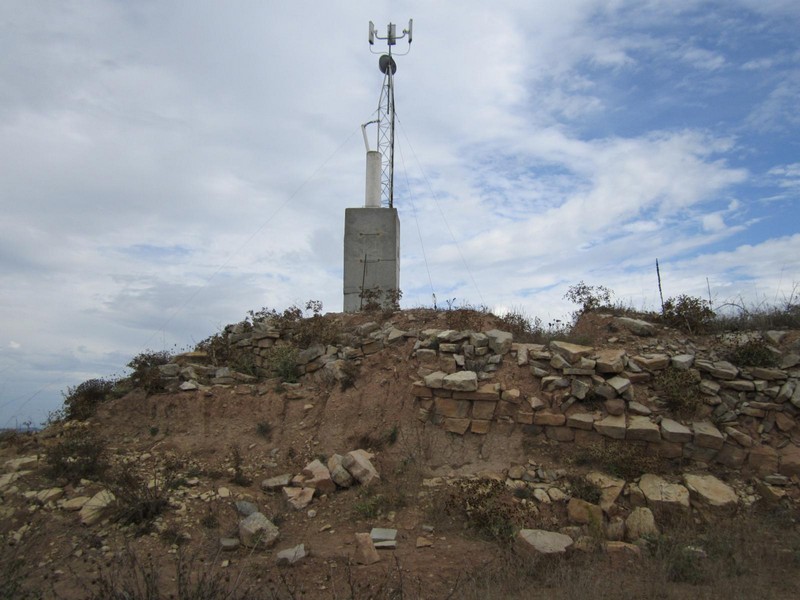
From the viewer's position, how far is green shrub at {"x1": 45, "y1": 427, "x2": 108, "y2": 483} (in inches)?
261

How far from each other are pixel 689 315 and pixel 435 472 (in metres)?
4.97

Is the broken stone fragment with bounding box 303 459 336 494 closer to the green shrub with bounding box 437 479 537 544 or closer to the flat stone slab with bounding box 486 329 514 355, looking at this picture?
the green shrub with bounding box 437 479 537 544

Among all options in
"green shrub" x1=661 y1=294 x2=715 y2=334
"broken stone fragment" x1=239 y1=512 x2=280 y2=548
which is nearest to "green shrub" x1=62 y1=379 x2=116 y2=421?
"broken stone fragment" x1=239 y1=512 x2=280 y2=548

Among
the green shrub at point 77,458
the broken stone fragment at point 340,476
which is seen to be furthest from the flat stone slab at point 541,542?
the green shrub at point 77,458

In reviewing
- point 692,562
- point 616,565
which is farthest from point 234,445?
point 692,562

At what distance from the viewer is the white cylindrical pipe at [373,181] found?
13.1 metres

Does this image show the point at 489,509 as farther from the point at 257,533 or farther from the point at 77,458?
the point at 77,458

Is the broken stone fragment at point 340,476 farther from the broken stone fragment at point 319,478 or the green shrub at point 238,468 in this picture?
the green shrub at point 238,468

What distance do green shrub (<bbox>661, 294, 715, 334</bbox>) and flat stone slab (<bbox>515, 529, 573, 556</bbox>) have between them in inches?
186

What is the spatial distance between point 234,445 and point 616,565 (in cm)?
521

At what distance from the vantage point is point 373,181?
13.2 m

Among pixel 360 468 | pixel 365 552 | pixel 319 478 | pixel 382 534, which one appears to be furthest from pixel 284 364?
pixel 365 552

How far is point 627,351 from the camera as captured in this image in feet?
25.6

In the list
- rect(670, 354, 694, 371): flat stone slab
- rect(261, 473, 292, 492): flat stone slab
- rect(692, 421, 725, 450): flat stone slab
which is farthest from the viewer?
rect(670, 354, 694, 371): flat stone slab
